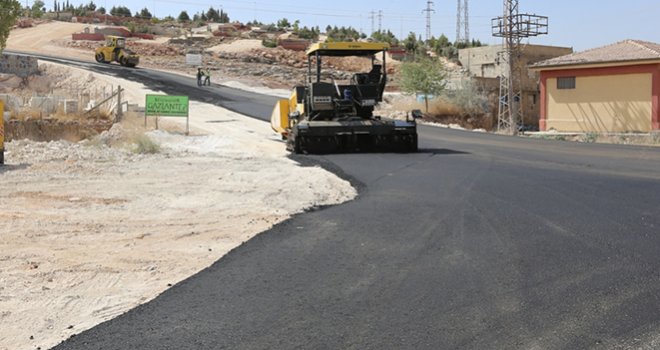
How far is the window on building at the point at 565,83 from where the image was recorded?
130ft

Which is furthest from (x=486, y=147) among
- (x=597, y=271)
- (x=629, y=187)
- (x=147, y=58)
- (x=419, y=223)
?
(x=147, y=58)

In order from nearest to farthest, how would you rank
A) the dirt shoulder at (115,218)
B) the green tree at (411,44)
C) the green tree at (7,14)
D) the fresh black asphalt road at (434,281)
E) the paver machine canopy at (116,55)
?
the fresh black asphalt road at (434,281)
the dirt shoulder at (115,218)
the green tree at (7,14)
the paver machine canopy at (116,55)
the green tree at (411,44)

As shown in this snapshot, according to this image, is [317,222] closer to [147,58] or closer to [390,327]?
[390,327]

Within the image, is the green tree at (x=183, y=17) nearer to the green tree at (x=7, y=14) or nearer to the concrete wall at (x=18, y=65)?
the concrete wall at (x=18, y=65)

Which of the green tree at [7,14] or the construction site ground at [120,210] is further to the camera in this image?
the green tree at [7,14]

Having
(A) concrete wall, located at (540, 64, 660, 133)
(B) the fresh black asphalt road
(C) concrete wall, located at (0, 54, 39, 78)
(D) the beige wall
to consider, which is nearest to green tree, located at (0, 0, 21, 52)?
(B) the fresh black asphalt road

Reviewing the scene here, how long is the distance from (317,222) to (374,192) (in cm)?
279

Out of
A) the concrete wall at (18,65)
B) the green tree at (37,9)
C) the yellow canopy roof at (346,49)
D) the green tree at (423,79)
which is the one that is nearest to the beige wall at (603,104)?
the green tree at (423,79)

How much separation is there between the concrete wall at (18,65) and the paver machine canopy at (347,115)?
Result: 33.1 m

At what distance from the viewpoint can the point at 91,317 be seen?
18.2 ft

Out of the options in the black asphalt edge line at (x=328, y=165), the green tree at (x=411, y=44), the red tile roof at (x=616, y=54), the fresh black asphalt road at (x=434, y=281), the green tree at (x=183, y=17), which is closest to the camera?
the fresh black asphalt road at (x=434, y=281)

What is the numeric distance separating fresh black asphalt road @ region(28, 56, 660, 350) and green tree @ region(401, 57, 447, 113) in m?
35.3

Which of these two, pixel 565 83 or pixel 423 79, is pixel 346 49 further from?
pixel 423 79

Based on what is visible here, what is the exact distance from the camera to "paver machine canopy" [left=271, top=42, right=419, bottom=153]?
1788 centimetres
